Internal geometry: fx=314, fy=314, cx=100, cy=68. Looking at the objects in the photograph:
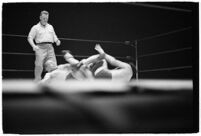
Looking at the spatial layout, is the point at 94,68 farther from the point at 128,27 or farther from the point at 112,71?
the point at 128,27

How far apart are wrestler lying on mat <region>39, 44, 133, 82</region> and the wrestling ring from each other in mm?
52

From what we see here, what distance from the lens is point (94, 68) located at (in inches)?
104

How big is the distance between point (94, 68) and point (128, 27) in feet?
1.47

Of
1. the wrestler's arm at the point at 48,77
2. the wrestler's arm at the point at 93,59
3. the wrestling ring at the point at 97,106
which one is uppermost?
the wrestler's arm at the point at 93,59

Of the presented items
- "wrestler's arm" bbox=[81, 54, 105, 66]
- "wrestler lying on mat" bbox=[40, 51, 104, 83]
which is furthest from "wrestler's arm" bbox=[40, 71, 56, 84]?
"wrestler's arm" bbox=[81, 54, 105, 66]

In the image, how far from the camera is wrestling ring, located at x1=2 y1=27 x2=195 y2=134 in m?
2.52

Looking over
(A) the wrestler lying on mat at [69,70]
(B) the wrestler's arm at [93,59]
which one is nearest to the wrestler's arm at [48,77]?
(A) the wrestler lying on mat at [69,70]

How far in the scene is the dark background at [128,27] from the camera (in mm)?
2574

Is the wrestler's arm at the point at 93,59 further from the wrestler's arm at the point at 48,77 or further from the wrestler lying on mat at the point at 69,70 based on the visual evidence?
Answer: the wrestler's arm at the point at 48,77

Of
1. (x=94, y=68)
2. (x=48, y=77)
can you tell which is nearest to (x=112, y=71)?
(x=94, y=68)

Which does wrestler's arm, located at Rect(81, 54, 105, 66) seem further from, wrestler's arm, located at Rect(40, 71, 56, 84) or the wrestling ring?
wrestler's arm, located at Rect(40, 71, 56, 84)

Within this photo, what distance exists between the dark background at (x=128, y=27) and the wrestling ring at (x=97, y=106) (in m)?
0.05

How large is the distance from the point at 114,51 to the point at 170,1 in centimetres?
62

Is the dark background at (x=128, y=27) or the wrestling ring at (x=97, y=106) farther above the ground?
the dark background at (x=128, y=27)
